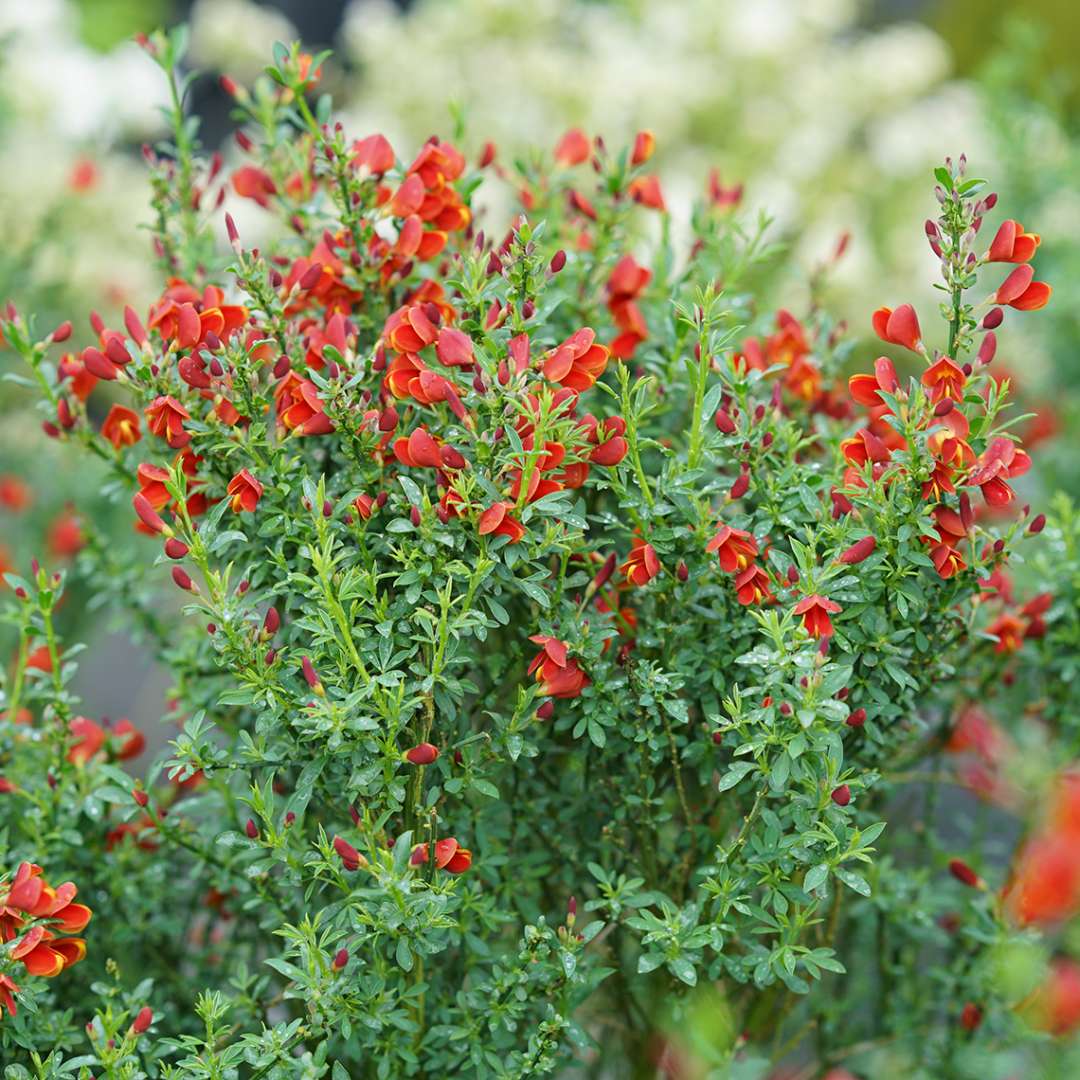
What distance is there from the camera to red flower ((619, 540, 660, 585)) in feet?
4.39

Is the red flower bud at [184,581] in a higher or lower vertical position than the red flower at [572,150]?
lower

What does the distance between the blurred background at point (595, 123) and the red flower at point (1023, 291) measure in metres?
2.24

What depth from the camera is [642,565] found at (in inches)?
53.4

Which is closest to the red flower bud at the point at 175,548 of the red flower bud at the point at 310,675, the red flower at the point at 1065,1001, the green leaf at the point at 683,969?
the red flower bud at the point at 310,675

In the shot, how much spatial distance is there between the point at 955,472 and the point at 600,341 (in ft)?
1.74

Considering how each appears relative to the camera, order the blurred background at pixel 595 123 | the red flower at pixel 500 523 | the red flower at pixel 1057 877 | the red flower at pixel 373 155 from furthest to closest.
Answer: the blurred background at pixel 595 123 < the red flower at pixel 373 155 < the red flower at pixel 500 523 < the red flower at pixel 1057 877

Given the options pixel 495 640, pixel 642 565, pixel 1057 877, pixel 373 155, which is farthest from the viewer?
pixel 495 640

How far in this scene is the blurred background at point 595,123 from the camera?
3766mm

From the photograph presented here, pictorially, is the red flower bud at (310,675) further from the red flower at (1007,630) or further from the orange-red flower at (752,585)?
the red flower at (1007,630)

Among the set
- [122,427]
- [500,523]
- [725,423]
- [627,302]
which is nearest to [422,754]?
[500,523]

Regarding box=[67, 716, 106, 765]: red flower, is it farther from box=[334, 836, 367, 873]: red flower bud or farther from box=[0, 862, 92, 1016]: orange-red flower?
box=[334, 836, 367, 873]: red flower bud

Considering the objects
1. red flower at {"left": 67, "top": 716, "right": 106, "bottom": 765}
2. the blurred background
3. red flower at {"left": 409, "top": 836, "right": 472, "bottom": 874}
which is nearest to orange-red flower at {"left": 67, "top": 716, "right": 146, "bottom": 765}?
red flower at {"left": 67, "top": 716, "right": 106, "bottom": 765}

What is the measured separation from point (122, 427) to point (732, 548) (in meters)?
0.72

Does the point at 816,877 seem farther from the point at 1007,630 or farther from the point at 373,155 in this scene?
the point at 373,155
